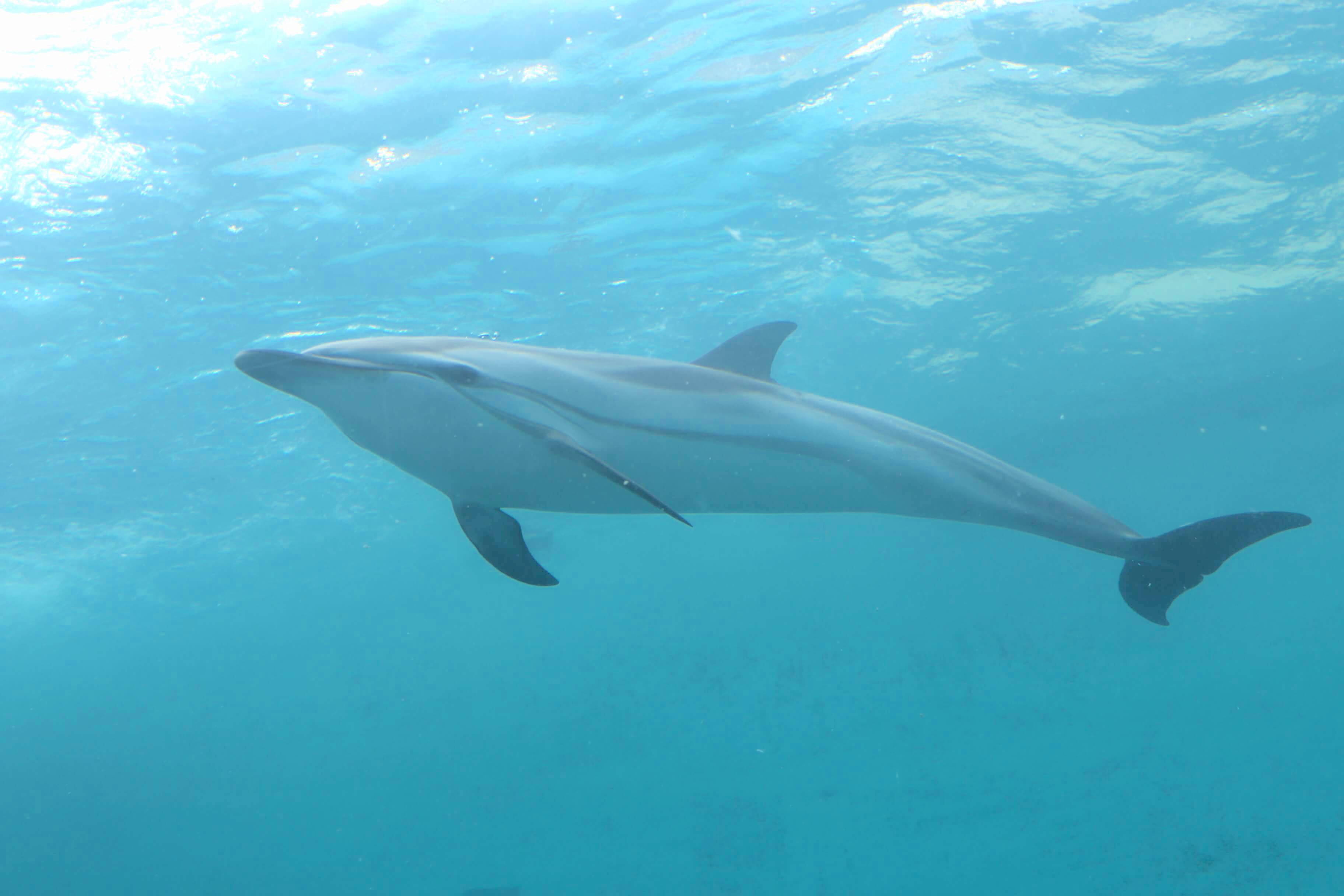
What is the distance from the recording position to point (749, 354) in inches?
154

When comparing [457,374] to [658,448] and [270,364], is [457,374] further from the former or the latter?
[658,448]

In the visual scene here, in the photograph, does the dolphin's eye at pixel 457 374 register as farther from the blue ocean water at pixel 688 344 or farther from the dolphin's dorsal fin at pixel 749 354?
the blue ocean water at pixel 688 344

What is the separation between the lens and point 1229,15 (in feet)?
33.8

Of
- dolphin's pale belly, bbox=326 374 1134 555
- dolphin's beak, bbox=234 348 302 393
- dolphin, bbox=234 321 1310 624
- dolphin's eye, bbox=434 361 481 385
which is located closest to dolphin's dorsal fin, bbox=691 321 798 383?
dolphin, bbox=234 321 1310 624

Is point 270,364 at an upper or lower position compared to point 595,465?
upper

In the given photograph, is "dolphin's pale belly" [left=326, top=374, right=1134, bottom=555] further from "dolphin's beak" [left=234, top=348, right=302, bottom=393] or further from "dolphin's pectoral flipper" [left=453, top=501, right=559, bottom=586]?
"dolphin's beak" [left=234, top=348, right=302, bottom=393]

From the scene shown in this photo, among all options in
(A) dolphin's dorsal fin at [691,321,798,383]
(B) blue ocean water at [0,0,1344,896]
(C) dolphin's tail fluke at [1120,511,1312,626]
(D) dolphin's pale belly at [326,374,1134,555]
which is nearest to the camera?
(D) dolphin's pale belly at [326,374,1134,555]

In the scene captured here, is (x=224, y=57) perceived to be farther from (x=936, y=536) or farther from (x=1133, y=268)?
(x=936, y=536)

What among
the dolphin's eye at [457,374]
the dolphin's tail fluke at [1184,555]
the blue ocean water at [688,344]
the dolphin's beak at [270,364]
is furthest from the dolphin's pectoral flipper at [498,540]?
the blue ocean water at [688,344]

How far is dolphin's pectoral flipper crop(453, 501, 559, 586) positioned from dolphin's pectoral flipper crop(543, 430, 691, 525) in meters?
0.86

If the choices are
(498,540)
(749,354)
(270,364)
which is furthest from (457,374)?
(749,354)

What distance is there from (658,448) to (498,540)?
3.31ft

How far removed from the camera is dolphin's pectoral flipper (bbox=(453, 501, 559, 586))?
360cm

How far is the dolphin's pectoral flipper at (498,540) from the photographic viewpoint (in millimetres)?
3600
